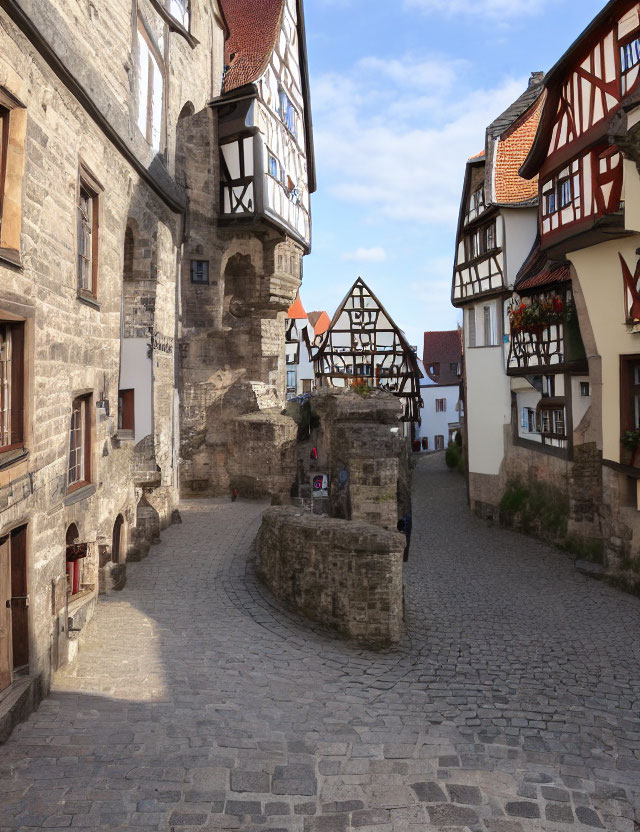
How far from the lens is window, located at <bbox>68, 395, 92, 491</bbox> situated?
28.9ft

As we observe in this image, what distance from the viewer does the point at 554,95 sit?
15.3 metres

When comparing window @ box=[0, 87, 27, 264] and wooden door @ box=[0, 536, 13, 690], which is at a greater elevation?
window @ box=[0, 87, 27, 264]

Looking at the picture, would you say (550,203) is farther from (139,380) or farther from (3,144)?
(3,144)

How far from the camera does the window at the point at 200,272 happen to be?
18.8 m

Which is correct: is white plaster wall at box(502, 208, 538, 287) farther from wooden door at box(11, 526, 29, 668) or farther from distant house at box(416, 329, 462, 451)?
distant house at box(416, 329, 462, 451)

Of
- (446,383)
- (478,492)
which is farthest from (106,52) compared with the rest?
(446,383)

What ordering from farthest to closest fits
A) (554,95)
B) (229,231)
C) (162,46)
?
(229,231)
(554,95)
(162,46)

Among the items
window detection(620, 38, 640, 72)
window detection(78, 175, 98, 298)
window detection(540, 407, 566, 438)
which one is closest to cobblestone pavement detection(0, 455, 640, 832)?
window detection(78, 175, 98, 298)

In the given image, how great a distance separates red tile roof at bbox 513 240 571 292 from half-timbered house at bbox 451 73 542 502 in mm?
342

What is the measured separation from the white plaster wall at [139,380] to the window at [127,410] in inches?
2.6

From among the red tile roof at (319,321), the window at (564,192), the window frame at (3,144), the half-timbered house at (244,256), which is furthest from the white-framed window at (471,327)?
the red tile roof at (319,321)

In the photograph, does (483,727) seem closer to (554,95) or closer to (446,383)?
(554,95)

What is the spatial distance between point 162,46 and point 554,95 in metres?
8.72

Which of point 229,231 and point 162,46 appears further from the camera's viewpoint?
point 229,231
